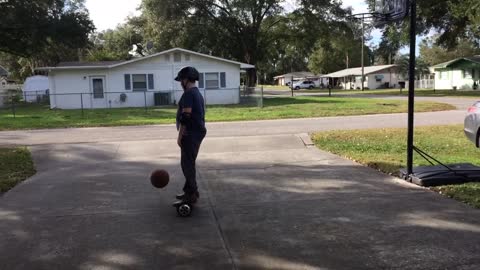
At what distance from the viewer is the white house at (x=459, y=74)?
173 feet

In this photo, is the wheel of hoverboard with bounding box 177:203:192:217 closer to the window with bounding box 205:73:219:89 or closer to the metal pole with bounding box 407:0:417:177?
the metal pole with bounding box 407:0:417:177

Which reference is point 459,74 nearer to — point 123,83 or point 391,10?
point 123,83

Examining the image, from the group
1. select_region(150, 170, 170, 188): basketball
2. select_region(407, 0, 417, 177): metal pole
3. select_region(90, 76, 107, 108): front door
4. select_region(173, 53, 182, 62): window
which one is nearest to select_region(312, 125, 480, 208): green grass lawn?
select_region(407, 0, 417, 177): metal pole

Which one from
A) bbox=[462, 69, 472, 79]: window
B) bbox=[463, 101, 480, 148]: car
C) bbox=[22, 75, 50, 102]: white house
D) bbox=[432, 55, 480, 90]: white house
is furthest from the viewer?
bbox=[462, 69, 472, 79]: window

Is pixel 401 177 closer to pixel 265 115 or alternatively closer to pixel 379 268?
pixel 379 268

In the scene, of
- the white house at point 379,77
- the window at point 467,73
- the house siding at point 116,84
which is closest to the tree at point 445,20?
the window at point 467,73

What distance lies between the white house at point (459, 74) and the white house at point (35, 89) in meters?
40.4

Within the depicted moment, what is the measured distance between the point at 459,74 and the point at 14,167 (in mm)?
54730

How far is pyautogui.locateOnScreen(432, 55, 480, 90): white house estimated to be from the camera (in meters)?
52.7

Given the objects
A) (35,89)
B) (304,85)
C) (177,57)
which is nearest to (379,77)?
(304,85)

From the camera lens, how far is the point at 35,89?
48.6 meters

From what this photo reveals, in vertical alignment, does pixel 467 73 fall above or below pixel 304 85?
above

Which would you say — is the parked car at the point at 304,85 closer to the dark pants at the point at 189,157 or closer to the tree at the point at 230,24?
the tree at the point at 230,24

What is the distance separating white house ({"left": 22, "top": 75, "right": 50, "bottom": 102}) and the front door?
47.3 ft
